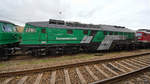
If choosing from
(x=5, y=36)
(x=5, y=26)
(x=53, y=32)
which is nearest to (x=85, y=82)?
(x=53, y=32)

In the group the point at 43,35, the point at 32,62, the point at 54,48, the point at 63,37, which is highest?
the point at 43,35

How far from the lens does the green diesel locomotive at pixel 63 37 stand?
6.23 metres

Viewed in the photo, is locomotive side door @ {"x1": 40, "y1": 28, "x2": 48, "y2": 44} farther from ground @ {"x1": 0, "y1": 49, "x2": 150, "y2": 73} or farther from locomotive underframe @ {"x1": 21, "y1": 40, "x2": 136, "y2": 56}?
ground @ {"x1": 0, "y1": 49, "x2": 150, "y2": 73}

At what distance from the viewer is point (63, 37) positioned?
23.2 ft

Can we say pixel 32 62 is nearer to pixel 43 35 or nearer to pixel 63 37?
pixel 43 35

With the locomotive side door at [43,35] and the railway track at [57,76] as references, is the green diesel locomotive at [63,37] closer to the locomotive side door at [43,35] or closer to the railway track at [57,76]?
the locomotive side door at [43,35]

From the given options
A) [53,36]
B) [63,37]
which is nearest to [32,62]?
[53,36]

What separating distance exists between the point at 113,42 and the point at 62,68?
7.82 meters

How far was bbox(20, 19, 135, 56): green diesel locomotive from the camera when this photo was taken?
20.4 feet

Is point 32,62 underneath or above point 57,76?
underneath

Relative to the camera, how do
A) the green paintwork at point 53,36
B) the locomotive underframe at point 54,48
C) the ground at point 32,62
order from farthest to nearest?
the locomotive underframe at point 54,48, the green paintwork at point 53,36, the ground at point 32,62

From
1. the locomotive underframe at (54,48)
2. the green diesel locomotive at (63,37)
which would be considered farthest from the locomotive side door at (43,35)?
the locomotive underframe at (54,48)

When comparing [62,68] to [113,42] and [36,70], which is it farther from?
[113,42]

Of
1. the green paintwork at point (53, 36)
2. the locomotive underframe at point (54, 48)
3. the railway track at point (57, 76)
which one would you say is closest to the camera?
the railway track at point (57, 76)
